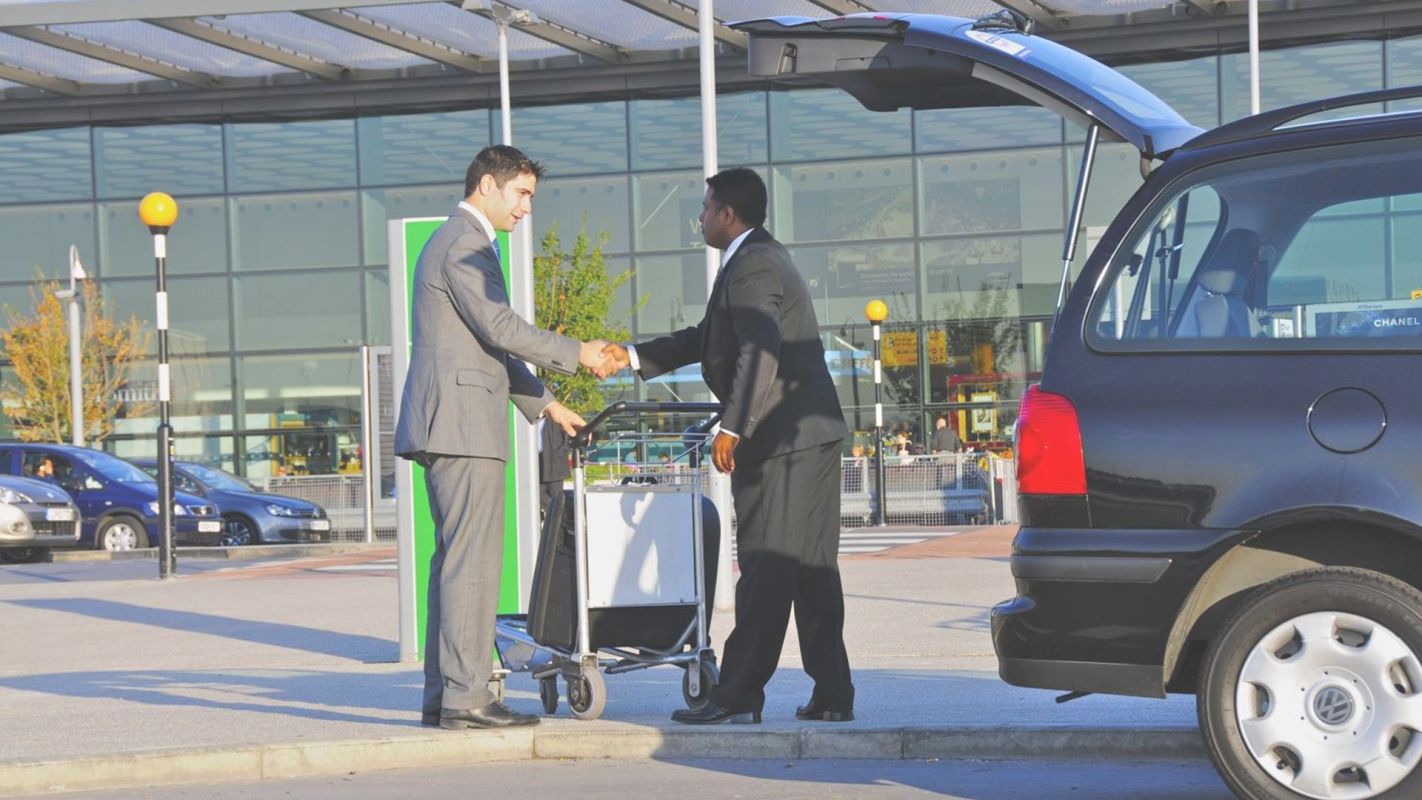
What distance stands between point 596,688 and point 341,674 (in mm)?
2663

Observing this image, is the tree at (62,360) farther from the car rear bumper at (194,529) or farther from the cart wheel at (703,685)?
the cart wheel at (703,685)

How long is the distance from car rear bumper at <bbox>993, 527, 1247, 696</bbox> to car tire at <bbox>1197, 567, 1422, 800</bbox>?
17 cm

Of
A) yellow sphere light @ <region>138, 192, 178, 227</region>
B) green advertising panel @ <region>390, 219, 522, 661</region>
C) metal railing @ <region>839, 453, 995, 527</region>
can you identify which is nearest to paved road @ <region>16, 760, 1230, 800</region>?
green advertising panel @ <region>390, 219, 522, 661</region>

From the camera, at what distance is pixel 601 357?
297 inches

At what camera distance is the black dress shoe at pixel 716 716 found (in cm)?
724

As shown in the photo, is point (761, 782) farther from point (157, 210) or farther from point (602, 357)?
point (157, 210)

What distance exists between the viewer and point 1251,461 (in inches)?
209

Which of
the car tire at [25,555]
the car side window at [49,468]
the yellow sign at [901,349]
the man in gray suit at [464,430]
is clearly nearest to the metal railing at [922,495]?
the car side window at [49,468]

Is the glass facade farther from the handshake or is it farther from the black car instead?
the black car

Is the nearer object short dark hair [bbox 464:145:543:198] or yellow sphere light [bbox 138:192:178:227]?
short dark hair [bbox 464:145:543:198]

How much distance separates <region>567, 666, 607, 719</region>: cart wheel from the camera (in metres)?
7.48

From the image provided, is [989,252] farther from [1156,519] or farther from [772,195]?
[1156,519]

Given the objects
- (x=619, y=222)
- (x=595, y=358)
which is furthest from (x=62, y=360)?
(x=595, y=358)

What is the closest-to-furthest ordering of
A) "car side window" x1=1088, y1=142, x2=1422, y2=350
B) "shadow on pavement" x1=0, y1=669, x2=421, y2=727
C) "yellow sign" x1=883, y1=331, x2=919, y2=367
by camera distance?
"car side window" x1=1088, y1=142, x2=1422, y2=350, "shadow on pavement" x1=0, y1=669, x2=421, y2=727, "yellow sign" x1=883, y1=331, x2=919, y2=367
